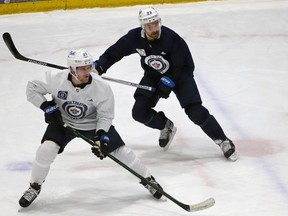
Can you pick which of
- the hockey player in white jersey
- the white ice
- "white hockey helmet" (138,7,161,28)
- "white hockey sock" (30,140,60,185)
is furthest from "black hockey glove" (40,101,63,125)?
"white hockey helmet" (138,7,161,28)

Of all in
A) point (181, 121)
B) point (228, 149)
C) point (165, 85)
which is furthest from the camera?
point (181, 121)

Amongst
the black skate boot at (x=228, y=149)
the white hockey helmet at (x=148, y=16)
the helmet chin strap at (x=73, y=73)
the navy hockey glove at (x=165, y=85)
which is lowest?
the black skate boot at (x=228, y=149)

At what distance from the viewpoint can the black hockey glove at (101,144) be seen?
3303 mm

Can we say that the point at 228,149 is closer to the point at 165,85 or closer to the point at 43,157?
the point at 165,85

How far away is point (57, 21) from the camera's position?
6.58m

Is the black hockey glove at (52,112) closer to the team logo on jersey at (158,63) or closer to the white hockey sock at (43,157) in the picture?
the white hockey sock at (43,157)

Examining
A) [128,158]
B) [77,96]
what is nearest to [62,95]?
[77,96]

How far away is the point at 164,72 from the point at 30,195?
1.13 metres

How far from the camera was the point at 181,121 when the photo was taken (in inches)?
182

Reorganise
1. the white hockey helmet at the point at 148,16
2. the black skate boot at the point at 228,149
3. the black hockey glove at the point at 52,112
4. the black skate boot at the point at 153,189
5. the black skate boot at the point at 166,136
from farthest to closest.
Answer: the black skate boot at the point at 166,136
the black skate boot at the point at 228,149
the white hockey helmet at the point at 148,16
the black skate boot at the point at 153,189
the black hockey glove at the point at 52,112

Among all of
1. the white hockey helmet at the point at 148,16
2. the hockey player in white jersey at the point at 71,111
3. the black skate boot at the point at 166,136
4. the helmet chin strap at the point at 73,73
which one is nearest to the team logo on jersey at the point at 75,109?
the hockey player in white jersey at the point at 71,111

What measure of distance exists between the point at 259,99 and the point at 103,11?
253cm

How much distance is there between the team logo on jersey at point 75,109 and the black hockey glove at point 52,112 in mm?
73

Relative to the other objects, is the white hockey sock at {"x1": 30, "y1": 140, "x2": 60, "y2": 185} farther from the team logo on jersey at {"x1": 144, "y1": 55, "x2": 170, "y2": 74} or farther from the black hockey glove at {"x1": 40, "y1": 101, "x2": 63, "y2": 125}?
the team logo on jersey at {"x1": 144, "y1": 55, "x2": 170, "y2": 74}
